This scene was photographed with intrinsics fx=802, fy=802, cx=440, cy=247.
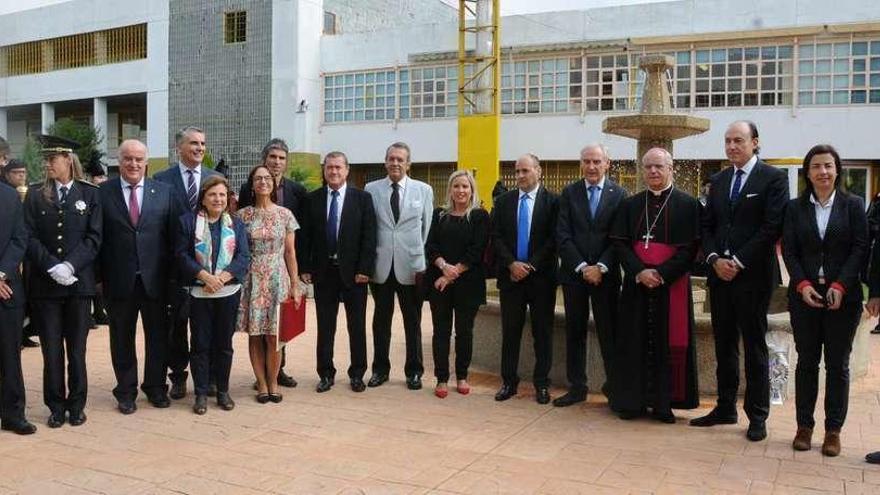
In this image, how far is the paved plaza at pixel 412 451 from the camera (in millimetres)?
4410

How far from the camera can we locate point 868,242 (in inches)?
196

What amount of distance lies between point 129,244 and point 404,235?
2.14 m

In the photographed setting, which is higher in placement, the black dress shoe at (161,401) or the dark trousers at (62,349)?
the dark trousers at (62,349)

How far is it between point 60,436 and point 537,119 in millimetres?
21295

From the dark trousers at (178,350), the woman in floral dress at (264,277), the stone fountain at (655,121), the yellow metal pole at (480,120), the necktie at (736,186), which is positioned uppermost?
the yellow metal pole at (480,120)

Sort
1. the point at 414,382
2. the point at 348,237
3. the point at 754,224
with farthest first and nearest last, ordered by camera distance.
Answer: the point at 414,382 < the point at 348,237 < the point at 754,224

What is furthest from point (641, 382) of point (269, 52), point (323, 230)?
point (269, 52)

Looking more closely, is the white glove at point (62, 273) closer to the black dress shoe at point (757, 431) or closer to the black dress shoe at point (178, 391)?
the black dress shoe at point (178, 391)

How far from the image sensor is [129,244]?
5.89 meters

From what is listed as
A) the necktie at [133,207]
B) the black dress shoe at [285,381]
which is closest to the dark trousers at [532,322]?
the black dress shoe at [285,381]

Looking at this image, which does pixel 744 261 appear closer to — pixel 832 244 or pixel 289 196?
pixel 832 244

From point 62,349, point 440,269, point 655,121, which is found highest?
point 655,121

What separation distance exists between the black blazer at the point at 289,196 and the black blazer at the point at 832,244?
382cm

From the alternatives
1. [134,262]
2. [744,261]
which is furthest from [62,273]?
[744,261]
